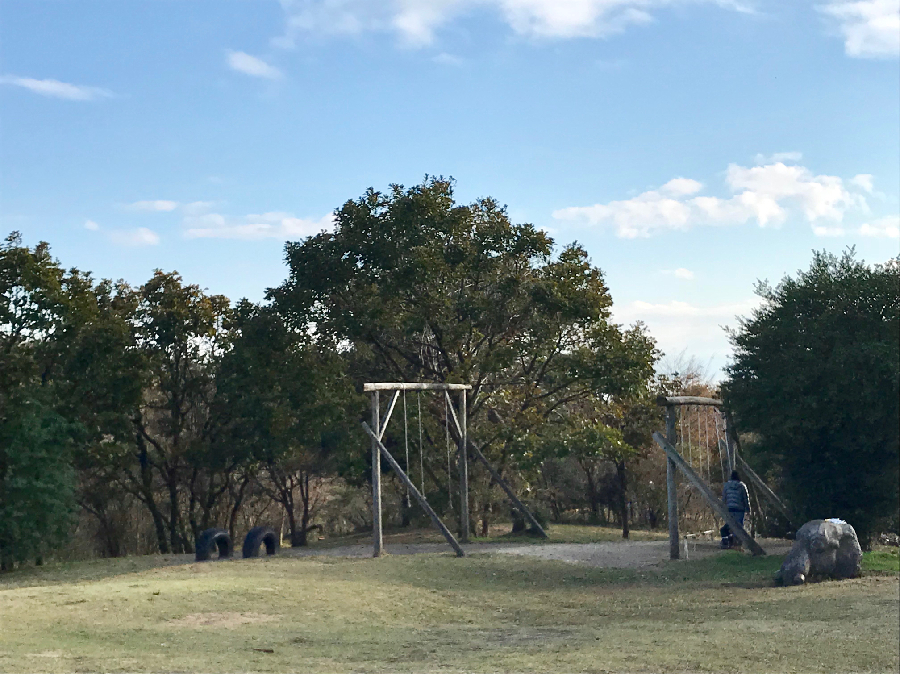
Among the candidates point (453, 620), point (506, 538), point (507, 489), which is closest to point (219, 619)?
point (453, 620)

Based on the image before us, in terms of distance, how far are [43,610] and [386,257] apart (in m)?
13.0

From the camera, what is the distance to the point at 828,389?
14555 mm

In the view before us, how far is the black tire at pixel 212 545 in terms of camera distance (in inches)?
734

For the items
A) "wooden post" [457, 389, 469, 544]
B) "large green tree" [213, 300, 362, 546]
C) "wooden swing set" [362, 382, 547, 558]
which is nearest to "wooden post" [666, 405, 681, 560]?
"wooden swing set" [362, 382, 547, 558]

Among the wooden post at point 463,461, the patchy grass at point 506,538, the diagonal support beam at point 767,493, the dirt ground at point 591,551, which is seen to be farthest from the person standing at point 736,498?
the wooden post at point 463,461

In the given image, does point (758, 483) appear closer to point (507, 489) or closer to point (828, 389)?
point (828, 389)

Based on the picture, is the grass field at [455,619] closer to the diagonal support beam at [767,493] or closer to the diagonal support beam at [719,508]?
the diagonal support beam at [719,508]

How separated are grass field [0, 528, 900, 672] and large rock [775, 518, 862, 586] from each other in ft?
0.96

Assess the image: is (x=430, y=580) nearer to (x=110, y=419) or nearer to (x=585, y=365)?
(x=585, y=365)

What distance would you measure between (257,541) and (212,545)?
86 centimetres

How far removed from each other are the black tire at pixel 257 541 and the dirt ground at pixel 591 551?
462mm

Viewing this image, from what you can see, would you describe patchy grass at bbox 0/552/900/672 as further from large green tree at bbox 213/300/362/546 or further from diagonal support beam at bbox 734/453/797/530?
large green tree at bbox 213/300/362/546

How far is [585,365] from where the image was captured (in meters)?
22.8

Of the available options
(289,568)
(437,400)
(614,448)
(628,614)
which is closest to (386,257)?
(437,400)
